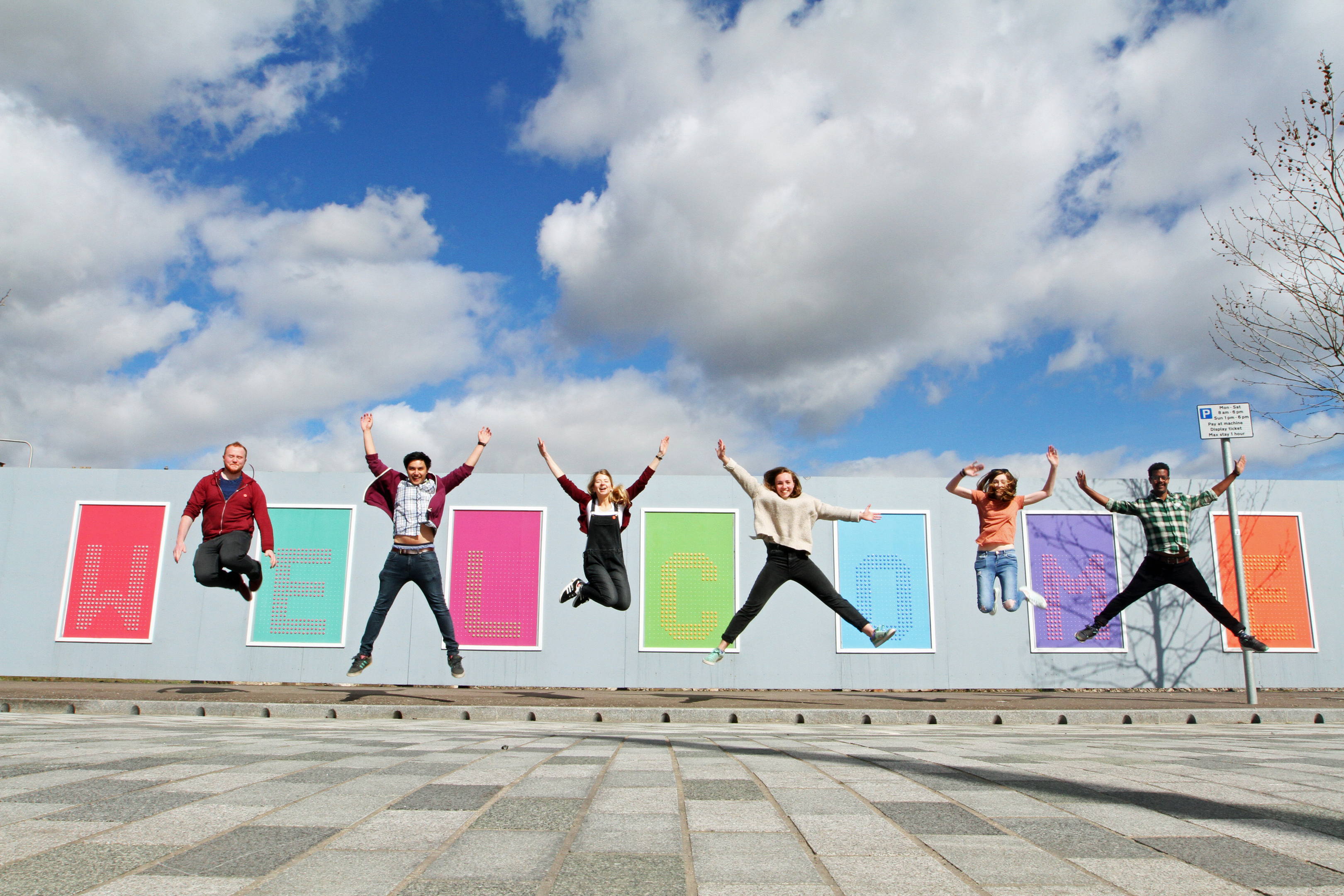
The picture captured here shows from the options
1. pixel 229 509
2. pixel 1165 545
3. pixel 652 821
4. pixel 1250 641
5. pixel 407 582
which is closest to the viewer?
pixel 652 821

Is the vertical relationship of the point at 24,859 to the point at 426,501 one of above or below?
below

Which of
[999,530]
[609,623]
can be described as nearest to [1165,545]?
[999,530]

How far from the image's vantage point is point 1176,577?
9.51 meters

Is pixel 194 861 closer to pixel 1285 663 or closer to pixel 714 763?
pixel 714 763

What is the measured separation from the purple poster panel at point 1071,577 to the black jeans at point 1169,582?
303 cm

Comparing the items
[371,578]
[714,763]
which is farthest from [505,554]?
[714,763]

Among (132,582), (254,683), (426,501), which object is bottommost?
(254,683)

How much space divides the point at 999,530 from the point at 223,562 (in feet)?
28.7

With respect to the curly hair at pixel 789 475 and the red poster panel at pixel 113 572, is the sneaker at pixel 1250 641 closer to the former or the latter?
the curly hair at pixel 789 475

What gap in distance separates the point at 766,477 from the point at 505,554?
5336 millimetres

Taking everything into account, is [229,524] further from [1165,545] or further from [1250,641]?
[1250,641]

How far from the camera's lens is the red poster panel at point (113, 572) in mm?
12523

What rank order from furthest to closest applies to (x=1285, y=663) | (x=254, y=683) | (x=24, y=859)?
(x=1285, y=663) < (x=254, y=683) < (x=24, y=859)

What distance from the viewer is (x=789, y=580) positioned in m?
8.56
